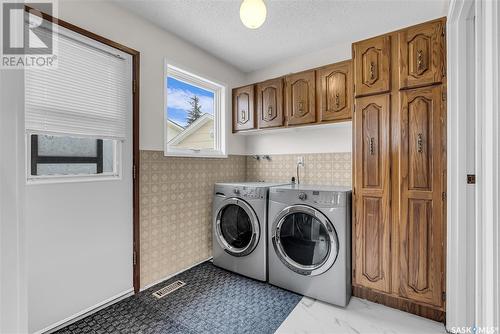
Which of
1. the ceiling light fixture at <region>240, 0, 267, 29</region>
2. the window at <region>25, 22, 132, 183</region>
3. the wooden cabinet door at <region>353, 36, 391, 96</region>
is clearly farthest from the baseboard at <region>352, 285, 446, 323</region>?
the window at <region>25, 22, 132, 183</region>

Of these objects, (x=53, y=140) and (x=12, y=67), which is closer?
(x=12, y=67)

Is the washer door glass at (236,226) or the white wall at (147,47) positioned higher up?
the white wall at (147,47)

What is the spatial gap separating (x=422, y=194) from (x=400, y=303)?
89cm

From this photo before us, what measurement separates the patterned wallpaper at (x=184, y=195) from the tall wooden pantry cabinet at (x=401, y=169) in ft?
2.35

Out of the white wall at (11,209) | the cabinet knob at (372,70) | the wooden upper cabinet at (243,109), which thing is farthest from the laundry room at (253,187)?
the white wall at (11,209)

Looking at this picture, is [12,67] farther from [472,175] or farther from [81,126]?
[472,175]

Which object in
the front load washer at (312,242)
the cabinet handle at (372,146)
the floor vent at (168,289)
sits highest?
the cabinet handle at (372,146)

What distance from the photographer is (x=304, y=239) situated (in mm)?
2209

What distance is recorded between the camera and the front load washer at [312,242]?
2.00 metres

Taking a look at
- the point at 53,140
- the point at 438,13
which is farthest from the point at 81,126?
the point at 438,13

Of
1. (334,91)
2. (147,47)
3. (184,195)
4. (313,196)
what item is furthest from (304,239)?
(147,47)

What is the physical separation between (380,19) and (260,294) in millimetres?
2747

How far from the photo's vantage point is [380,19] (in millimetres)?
2256

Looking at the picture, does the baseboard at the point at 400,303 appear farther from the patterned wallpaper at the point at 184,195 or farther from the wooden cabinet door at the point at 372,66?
the wooden cabinet door at the point at 372,66
